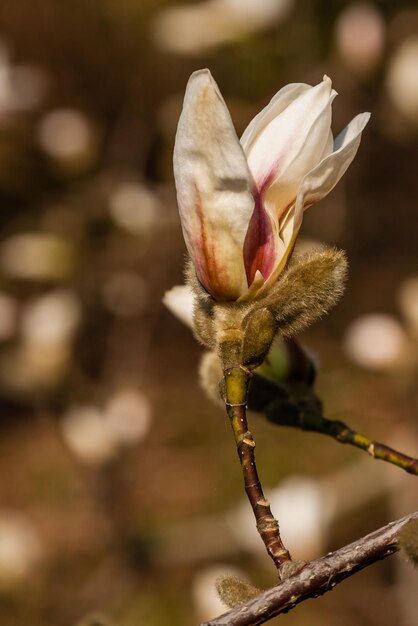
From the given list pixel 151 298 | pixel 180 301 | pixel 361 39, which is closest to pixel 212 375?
pixel 180 301

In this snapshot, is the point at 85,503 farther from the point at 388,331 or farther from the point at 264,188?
the point at 264,188

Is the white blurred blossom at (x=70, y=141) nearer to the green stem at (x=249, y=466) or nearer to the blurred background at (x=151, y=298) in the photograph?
the blurred background at (x=151, y=298)

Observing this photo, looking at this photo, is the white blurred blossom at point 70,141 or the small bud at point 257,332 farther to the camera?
the white blurred blossom at point 70,141

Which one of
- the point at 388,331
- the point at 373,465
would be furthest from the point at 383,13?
the point at 373,465

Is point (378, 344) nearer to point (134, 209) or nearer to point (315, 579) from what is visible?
point (134, 209)

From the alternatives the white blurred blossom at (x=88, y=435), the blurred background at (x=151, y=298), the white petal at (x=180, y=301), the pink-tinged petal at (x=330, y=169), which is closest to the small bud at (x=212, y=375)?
the white petal at (x=180, y=301)

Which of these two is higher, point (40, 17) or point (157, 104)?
point (40, 17)
